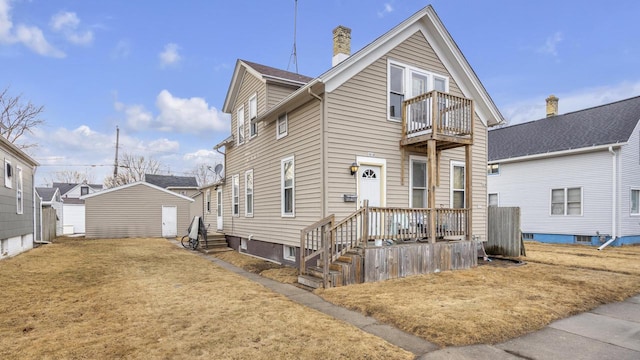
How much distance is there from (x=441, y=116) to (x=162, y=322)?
8.48m

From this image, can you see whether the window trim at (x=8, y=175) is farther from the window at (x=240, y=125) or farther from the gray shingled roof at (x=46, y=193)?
the gray shingled roof at (x=46, y=193)

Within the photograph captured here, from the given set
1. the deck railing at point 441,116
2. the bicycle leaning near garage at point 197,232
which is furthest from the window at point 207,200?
the deck railing at point 441,116

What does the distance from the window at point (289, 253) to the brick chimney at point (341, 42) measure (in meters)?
6.22

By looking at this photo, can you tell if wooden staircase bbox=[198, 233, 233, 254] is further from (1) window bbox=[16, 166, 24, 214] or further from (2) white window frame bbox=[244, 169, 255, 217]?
(1) window bbox=[16, 166, 24, 214]

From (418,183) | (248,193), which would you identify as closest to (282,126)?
(248,193)

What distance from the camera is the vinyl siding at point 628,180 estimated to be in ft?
51.0

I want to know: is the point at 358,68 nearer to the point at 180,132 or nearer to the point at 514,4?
the point at 514,4

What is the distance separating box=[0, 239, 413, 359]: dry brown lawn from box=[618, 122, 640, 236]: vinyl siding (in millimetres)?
16444

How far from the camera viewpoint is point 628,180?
1591 centimetres

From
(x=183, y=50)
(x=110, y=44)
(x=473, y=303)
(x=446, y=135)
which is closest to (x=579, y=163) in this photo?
(x=446, y=135)

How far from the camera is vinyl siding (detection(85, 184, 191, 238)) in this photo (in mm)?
24297

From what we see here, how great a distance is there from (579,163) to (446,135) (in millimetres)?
11341

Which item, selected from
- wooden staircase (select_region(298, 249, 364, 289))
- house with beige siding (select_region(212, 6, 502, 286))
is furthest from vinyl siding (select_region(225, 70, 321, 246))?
wooden staircase (select_region(298, 249, 364, 289))

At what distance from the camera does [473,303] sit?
6.30m
